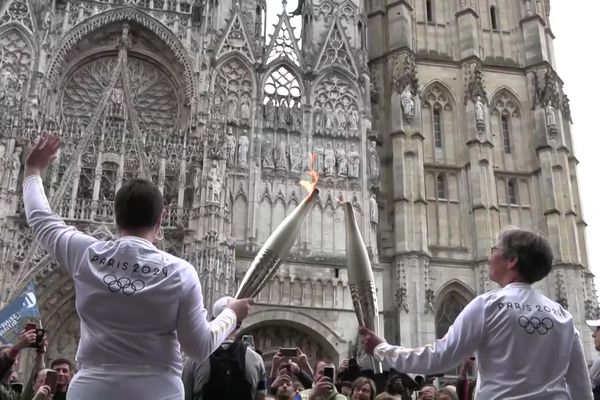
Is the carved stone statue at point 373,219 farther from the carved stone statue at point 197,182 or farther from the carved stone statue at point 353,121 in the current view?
the carved stone statue at point 197,182

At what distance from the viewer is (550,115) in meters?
25.2

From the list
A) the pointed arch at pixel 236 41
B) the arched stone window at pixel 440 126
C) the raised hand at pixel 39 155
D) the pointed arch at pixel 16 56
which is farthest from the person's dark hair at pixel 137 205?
the arched stone window at pixel 440 126

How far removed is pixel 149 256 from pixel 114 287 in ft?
0.70

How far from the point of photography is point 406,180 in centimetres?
2339

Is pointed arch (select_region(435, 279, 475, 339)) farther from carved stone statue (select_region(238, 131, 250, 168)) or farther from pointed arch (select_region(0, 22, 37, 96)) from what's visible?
pointed arch (select_region(0, 22, 37, 96))

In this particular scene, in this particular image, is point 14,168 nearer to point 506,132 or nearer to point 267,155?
point 267,155

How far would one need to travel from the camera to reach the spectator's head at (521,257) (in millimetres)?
3105

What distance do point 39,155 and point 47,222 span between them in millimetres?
381

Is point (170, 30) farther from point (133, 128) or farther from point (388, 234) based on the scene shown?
point (388, 234)

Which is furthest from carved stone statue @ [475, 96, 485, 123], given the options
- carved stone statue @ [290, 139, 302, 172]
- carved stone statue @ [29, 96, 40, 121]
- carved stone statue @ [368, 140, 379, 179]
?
carved stone statue @ [29, 96, 40, 121]

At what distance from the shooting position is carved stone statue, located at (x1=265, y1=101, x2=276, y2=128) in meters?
22.2

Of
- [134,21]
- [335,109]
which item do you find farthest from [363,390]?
[134,21]

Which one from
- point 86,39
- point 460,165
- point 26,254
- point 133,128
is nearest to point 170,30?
point 86,39

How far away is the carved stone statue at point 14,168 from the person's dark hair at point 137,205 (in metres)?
16.8
